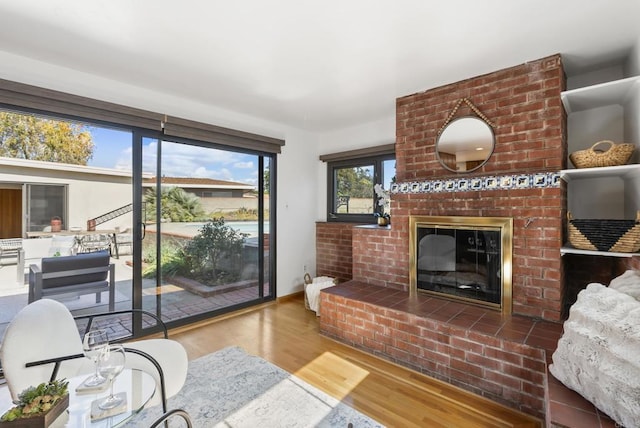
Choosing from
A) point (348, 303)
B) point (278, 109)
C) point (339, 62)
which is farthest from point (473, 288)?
point (278, 109)

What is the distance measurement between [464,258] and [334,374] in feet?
4.96

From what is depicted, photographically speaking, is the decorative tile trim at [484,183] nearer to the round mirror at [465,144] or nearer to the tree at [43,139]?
the round mirror at [465,144]

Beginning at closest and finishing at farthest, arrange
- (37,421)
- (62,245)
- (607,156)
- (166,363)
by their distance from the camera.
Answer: (37,421), (166,363), (607,156), (62,245)

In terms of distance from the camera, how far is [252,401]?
1988 mm

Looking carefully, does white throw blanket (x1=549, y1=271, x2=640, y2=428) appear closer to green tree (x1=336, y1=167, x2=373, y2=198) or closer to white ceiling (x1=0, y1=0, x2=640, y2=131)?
white ceiling (x1=0, y1=0, x2=640, y2=131)

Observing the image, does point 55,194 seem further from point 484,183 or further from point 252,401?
point 484,183

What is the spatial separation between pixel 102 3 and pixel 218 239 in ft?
8.00

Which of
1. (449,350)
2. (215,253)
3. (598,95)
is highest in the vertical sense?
(598,95)

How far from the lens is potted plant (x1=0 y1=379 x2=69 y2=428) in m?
0.97

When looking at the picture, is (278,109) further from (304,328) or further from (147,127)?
(304,328)

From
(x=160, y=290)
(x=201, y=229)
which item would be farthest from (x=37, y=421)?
(x=201, y=229)

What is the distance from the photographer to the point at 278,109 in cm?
343

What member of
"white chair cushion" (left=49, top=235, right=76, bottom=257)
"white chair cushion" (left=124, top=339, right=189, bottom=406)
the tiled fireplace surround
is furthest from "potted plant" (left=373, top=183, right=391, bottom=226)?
"white chair cushion" (left=49, top=235, right=76, bottom=257)

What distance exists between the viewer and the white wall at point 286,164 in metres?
2.75
